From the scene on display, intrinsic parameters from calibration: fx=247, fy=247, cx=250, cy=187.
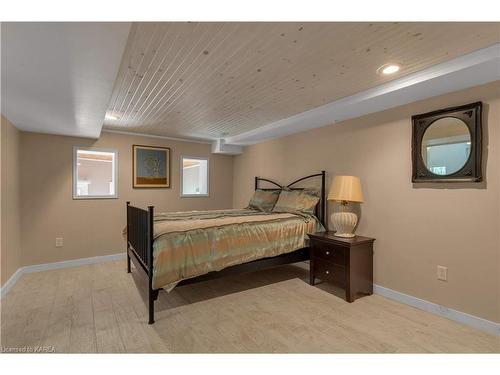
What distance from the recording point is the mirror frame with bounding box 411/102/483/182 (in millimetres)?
2127

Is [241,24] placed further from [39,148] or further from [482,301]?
[39,148]

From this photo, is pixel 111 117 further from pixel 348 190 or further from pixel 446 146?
pixel 446 146

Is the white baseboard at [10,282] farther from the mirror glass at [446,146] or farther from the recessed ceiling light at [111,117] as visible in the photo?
the mirror glass at [446,146]

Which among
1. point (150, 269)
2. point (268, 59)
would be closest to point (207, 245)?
point (150, 269)

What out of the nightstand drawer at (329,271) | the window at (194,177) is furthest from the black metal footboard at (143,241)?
the nightstand drawer at (329,271)

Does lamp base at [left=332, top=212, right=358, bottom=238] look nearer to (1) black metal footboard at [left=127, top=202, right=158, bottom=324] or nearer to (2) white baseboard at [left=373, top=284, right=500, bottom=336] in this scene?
(2) white baseboard at [left=373, top=284, right=500, bottom=336]

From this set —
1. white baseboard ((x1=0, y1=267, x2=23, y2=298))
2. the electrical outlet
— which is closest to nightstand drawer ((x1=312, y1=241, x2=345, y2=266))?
the electrical outlet

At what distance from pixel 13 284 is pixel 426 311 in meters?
4.73

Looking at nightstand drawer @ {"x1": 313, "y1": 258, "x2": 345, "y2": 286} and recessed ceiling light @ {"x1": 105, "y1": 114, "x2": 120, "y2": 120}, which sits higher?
recessed ceiling light @ {"x1": 105, "y1": 114, "x2": 120, "y2": 120}

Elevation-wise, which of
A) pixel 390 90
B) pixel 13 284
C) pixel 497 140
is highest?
pixel 390 90

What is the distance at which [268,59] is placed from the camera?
191cm

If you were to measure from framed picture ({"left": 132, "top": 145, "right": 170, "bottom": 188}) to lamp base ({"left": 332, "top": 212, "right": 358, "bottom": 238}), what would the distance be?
3.23 metres
